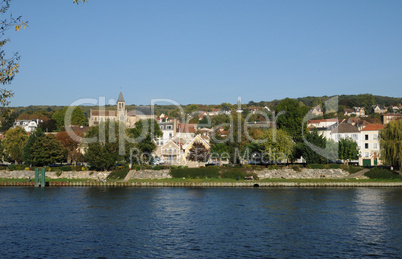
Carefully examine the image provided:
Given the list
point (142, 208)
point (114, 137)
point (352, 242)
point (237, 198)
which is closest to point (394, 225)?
point (352, 242)

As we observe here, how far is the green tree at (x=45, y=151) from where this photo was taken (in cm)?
7906

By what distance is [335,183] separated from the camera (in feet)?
213

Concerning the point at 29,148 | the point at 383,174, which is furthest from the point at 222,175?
the point at 29,148

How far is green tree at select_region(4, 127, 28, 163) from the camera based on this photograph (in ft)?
290

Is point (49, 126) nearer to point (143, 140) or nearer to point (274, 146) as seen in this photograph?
point (143, 140)

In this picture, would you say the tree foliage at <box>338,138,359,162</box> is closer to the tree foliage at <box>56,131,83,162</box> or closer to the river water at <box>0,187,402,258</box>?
the river water at <box>0,187,402,258</box>

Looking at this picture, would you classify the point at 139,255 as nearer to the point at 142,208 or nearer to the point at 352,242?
the point at 352,242

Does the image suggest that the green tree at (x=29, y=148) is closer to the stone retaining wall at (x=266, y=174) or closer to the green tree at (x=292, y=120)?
the stone retaining wall at (x=266, y=174)

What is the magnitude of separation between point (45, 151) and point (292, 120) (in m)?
47.0

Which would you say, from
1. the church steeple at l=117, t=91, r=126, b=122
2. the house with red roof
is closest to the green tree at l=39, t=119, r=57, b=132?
the church steeple at l=117, t=91, r=126, b=122

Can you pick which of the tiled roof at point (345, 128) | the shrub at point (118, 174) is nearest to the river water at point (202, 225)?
the shrub at point (118, 174)

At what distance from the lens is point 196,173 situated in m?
71.2

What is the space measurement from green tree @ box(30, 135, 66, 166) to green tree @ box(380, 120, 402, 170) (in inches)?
2253

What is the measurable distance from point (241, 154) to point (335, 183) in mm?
19777
